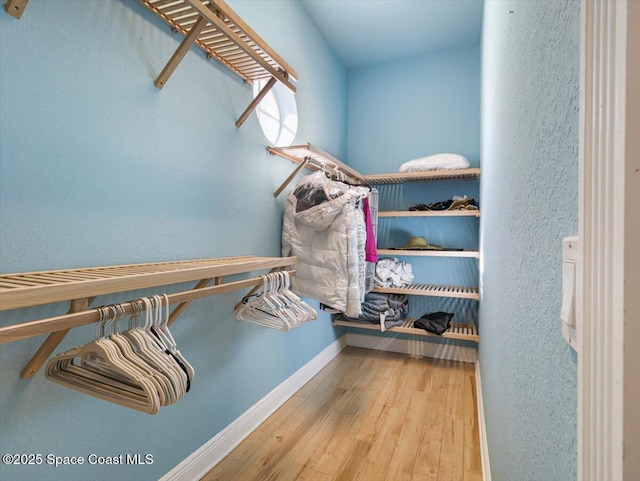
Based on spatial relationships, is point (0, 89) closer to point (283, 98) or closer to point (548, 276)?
point (548, 276)

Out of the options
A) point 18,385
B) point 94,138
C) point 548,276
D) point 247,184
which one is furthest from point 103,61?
point 548,276

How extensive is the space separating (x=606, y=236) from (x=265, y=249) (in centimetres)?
186

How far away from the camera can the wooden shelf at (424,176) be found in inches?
107

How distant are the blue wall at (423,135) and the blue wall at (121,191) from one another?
5.54 ft

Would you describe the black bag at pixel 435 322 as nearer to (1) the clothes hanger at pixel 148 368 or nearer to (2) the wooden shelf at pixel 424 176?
(2) the wooden shelf at pixel 424 176

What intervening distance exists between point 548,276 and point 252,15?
2051 mm

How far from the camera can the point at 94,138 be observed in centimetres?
109

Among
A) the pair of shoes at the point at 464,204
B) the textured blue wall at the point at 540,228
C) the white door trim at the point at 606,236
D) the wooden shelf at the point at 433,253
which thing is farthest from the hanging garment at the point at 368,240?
the white door trim at the point at 606,236

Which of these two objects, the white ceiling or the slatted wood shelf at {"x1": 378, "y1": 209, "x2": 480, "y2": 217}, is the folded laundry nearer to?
the slatted wood shelf at {"x1": 378, "y1": 209, "x2": 480, "y2": 217}

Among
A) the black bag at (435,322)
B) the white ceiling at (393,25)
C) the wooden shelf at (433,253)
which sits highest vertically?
the white ceiling at (393,25)

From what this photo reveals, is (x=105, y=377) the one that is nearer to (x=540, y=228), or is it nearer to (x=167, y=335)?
(x=167, y=335)

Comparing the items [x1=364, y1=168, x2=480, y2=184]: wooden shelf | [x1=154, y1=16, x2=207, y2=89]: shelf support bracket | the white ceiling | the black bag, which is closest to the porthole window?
the white ceiling

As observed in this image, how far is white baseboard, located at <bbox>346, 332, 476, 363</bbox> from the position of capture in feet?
9.95

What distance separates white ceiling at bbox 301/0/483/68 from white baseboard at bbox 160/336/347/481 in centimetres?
280
